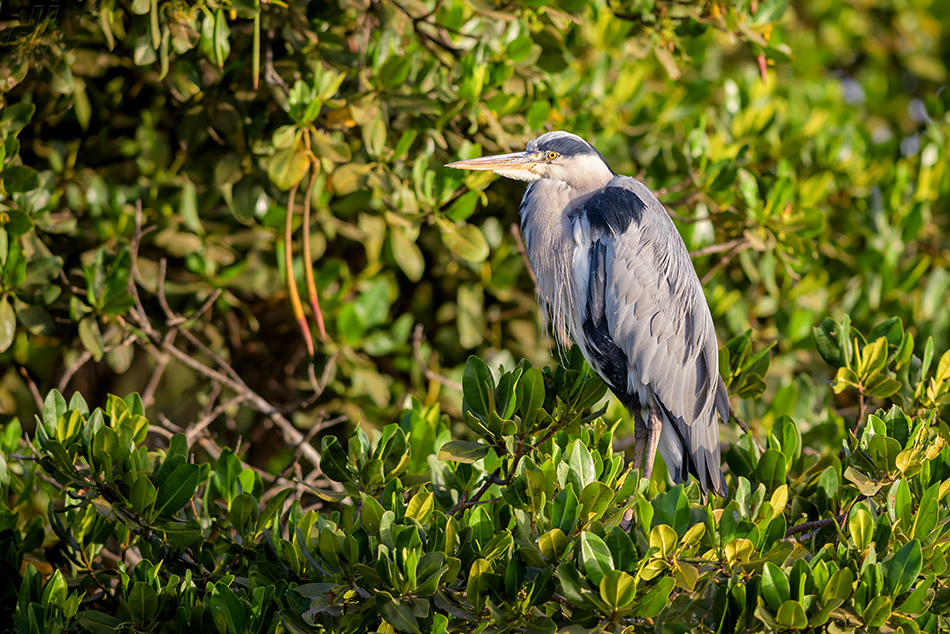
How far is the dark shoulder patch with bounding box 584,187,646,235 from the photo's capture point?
2.79 m

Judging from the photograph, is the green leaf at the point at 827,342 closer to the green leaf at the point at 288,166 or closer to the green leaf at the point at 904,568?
the green leaf at the point at 904,568

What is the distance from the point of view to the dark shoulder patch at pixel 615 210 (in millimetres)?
2787

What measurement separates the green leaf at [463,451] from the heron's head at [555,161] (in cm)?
121

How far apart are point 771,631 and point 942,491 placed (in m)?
0.65

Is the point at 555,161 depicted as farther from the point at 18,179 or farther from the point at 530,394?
the point at 18,179

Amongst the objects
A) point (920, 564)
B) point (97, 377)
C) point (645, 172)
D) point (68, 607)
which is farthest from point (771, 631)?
point (97, 377)

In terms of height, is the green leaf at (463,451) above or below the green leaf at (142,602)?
above

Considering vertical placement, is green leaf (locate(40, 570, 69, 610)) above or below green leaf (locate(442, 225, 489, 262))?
below

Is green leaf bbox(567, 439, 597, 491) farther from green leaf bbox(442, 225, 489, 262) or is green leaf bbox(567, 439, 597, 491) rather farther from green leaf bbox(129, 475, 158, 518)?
green leaf bbox(442, 225, 489, 262)

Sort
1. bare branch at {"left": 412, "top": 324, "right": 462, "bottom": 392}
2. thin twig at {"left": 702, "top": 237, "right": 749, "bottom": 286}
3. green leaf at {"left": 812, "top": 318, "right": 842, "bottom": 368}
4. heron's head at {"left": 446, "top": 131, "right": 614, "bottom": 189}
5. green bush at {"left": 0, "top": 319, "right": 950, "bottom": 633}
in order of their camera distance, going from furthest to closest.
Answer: thin twig at {"left": 702, "top": 237, "right": 749, "bottom": 286}, bare branch at {"left": 412, "top": 324, "right": 462, "bottom": 392}, heron's head at {"left": 446, "top": 131, "right": 614, "bottom": 189}, green leaf at {"left": 812, "top": 318, "right": 842, "bottom": 368}, green bush at {"left": 0, "top": 319, "right": 950, "bottom": 633}

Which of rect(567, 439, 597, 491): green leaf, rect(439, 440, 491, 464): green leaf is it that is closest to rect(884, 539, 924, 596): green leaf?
rect(567, 439, 597, 491): green leaf

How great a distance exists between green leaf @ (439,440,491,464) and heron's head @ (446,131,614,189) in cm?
121
